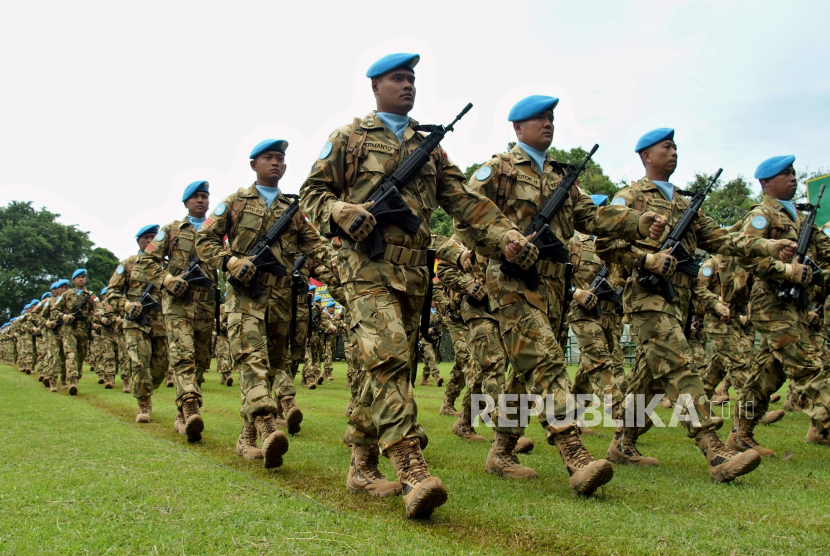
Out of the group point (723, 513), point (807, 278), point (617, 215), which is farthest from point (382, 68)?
point (807, 278)

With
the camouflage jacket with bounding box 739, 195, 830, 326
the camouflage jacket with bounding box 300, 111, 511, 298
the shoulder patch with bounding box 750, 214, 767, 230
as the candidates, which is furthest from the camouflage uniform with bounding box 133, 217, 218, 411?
the shoulder patch with bounding box 750, 214, 767, 230

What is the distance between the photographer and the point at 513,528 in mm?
3322

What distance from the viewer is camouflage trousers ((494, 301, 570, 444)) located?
4.31 metres

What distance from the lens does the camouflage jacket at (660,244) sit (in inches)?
217

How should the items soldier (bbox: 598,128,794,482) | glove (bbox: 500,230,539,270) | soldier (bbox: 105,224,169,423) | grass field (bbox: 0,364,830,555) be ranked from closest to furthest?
grass field (bbox: 0,364,830,555) → glove (bbox: 500,230,539,270) → soldier (bbox: 598,128,794,482) → soldier (bbox: 105,224,169,423)

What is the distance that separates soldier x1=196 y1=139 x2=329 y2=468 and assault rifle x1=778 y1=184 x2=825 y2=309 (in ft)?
14.8

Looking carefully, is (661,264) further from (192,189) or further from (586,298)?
(192,189)

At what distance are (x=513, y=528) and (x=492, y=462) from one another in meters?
1.77

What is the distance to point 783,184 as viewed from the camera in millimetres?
6648

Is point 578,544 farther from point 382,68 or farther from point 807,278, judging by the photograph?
A: point 807,278

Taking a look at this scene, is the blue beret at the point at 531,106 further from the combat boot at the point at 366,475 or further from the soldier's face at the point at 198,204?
the soldier's face at the point at 198,204

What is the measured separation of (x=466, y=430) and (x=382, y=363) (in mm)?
3666

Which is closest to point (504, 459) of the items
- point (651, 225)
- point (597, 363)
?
point (651, 225)

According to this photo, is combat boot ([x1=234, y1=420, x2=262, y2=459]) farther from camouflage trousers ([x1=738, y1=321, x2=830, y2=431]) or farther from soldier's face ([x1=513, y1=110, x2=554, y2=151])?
camouflage trousers ([x1=738, y1=321, x2=830, y2=431])
